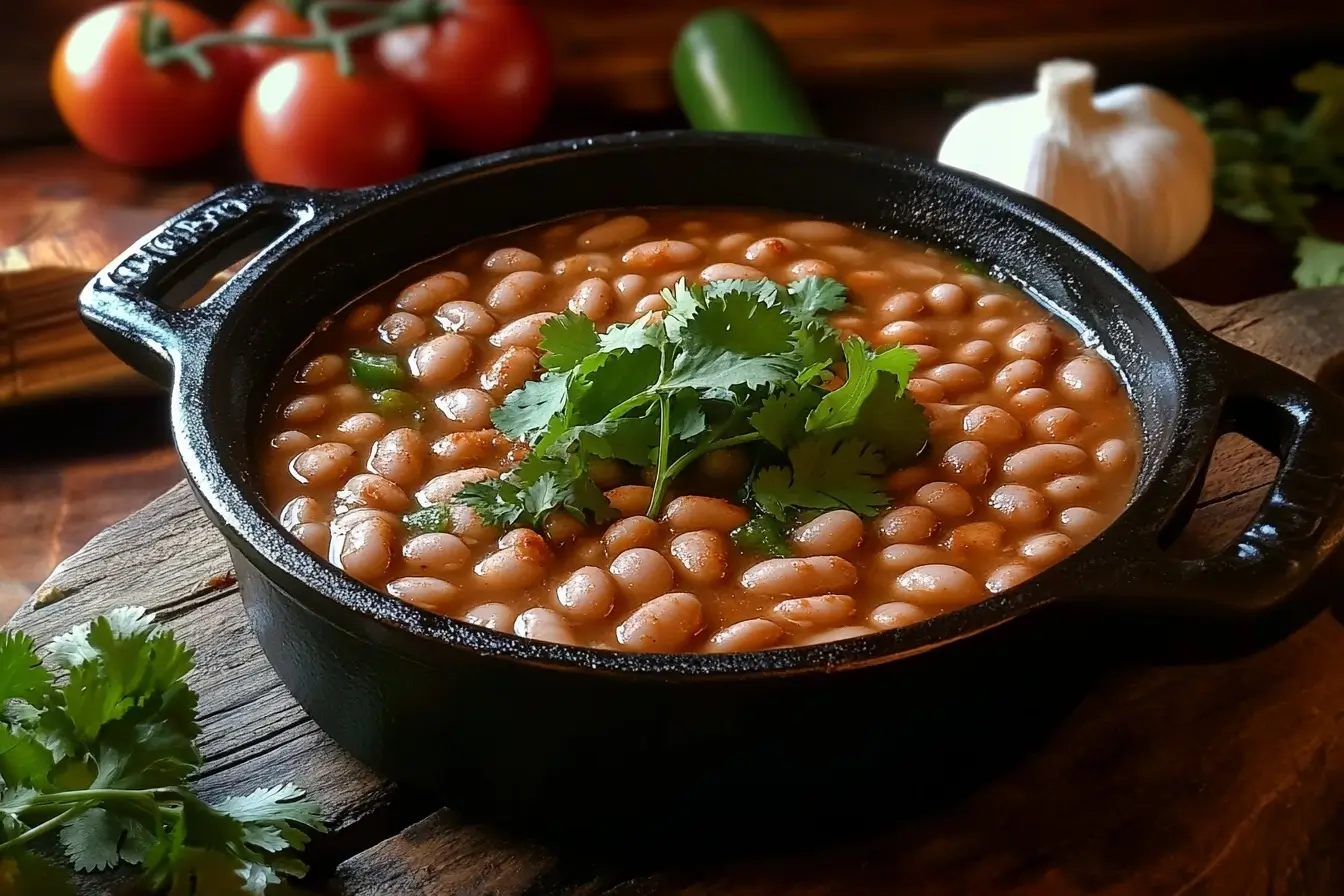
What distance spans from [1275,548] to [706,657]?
1.71 ft

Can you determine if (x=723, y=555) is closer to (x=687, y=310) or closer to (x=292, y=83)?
(x=687, y=310)

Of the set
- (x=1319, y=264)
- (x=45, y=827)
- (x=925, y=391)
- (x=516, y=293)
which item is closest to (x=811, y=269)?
(x=925, y=391)

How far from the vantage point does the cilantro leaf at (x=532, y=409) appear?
155 centimetres

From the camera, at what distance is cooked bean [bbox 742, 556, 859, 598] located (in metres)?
1.45

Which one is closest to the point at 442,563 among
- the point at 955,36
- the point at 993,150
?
the point at 993,150

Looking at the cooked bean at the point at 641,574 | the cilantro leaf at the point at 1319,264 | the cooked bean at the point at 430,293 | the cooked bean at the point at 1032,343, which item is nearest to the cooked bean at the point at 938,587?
the cooked bean at the point at 641,574

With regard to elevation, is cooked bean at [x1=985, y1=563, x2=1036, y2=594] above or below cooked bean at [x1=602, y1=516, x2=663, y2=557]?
above

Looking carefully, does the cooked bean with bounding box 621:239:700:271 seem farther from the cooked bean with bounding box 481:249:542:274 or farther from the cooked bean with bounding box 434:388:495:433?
the cooked bean with bounding box 434:388:495:433

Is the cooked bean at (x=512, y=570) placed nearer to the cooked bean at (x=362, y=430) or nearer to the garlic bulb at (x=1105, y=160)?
the cooked bean at (x=362, y=430)

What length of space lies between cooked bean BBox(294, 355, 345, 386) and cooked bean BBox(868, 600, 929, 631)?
77 centimetres

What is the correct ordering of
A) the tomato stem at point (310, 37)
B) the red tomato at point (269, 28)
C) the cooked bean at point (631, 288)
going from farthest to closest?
the red tomato at point (269, 28), the tomato stem at point (310, 37), the cooked bean at point (631, 288)

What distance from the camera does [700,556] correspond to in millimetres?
1480

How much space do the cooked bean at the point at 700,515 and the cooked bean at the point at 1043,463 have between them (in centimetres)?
33

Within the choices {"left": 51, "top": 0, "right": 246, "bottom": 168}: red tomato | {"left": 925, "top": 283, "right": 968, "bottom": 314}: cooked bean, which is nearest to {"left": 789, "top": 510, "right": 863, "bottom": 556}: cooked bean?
{"left": 925, "top": 283, "right": 968, "bottom": 314}: cooked bean
